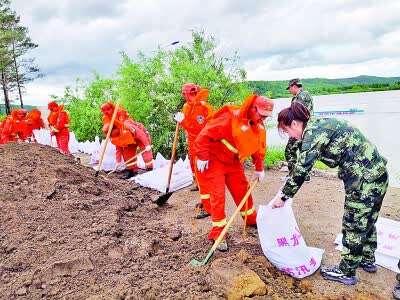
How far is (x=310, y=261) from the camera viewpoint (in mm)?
4074

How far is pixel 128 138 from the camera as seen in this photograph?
9.11 metres

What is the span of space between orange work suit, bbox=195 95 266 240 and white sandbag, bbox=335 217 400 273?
1.17 m

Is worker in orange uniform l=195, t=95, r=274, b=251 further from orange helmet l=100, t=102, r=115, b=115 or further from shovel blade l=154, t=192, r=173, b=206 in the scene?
orange helmet l=100, t=102, r=115, b=115

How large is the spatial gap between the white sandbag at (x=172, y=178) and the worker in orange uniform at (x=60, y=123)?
4.08 m

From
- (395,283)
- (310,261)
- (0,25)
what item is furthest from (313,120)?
(0,25)

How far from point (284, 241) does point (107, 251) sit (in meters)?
1.74

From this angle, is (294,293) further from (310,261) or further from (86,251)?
(86,251)

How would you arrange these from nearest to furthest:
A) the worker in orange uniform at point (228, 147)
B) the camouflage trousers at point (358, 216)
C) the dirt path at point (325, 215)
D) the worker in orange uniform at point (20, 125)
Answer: the camouflage trousers at point (358, 216), the dirt path at point (325, 215), the worker in orange uniform at point (228, 147), the worker in orange uniform at point (20, 125)

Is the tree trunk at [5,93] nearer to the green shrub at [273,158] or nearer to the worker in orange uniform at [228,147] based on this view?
the green shrub at [273,158]

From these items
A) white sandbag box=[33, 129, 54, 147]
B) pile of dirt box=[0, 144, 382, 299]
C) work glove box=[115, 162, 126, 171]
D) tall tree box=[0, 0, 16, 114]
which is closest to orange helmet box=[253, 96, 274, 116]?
pile of dirt box=[0, 144, 382, 299]

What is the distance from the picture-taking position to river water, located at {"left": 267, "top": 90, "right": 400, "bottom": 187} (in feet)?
39.7

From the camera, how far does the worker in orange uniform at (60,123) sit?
11.6 metres

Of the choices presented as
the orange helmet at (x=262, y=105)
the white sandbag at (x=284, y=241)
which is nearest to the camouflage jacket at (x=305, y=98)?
the orange helmet at (x=262, y=105)

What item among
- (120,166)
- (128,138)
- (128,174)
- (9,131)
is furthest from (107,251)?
(9,131)
